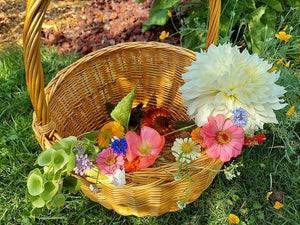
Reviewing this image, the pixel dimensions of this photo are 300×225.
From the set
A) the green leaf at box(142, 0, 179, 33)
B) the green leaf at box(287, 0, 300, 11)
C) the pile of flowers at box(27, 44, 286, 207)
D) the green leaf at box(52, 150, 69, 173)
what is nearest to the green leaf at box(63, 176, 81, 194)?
the pile of flowers at box(27, 44, 286, 207)

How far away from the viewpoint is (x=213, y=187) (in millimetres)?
1270

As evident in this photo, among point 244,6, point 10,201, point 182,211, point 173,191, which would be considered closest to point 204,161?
point 173,191

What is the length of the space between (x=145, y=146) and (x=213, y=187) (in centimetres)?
55

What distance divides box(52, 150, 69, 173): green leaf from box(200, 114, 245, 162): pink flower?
329 millimetres

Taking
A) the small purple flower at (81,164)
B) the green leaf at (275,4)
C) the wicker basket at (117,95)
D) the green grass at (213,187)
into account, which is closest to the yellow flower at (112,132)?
the wicker basket at (117,95)

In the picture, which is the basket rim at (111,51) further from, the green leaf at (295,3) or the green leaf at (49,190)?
the green leaf at (295,3)

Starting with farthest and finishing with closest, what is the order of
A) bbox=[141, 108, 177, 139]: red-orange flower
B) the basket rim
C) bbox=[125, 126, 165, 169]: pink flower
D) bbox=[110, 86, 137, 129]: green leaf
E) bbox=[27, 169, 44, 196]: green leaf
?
bbox=[141, 108, 177, 139]: red-orange flower, the basket rim, bbox=[110, 86, 137, 129]: green leaf, bbox=[125, 126, 165, 169]: pink flower, bbox=[27, 169, 44, 196]: green leaf

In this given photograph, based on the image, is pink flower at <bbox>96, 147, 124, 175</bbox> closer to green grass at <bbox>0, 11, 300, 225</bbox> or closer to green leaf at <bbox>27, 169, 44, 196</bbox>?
green leaf at <bbox>27, 169, 44, 196</bbox>

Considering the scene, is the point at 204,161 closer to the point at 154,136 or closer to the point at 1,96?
the point at 154,136

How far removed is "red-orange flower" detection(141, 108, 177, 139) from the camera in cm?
130

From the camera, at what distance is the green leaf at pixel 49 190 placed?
70 centimetres

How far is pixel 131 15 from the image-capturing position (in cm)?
192

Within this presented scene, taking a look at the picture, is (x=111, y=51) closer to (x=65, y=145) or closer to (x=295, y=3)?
(x=65, y=145)

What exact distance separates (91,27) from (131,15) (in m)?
0.25
